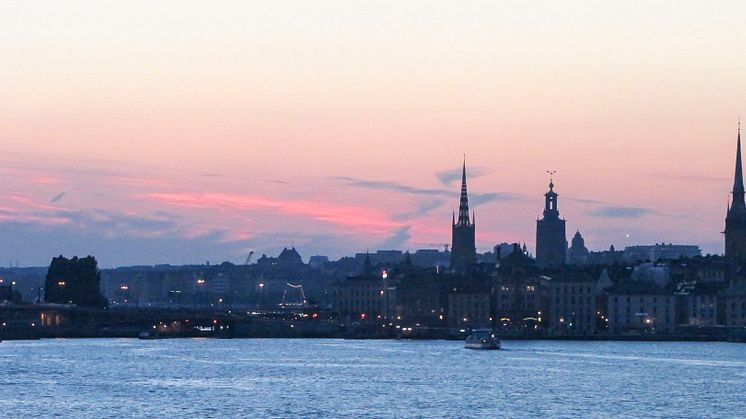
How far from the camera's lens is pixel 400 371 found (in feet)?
283

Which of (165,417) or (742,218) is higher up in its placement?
(742,218)

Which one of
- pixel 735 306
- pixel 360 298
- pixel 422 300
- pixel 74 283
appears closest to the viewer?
pixel 735 306

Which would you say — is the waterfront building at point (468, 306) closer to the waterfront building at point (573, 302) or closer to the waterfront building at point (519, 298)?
the waterfront building at point (519, 298)

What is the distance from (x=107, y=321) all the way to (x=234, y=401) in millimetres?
75966

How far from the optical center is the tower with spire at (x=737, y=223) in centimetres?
17200

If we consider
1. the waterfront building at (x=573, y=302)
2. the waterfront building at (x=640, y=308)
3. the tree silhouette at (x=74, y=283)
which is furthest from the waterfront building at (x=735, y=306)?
the tree silhouette at (x=74, y=283)

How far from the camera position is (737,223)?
571 ft

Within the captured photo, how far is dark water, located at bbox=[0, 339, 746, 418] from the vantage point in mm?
62500

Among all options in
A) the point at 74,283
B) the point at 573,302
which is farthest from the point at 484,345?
the point at 74,283

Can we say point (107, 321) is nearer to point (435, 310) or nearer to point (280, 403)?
point (435, 310)

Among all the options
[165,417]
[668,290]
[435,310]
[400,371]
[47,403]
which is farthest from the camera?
[435,310]

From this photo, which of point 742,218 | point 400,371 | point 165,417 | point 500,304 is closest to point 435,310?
point 500,304

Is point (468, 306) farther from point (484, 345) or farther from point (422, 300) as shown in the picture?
point (484, 345)

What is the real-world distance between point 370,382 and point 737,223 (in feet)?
339
